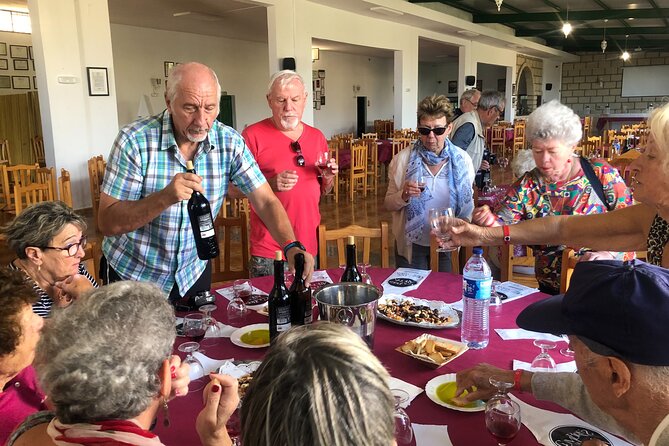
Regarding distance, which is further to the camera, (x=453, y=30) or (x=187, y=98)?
(x=453, y=30)

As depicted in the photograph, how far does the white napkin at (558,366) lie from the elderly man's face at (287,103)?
2.14 meters

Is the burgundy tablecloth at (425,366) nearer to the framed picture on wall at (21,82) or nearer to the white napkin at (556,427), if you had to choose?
the white napkin at (556,427)

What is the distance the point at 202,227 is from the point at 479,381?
4.57ft

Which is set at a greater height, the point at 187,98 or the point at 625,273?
the point at 187,98

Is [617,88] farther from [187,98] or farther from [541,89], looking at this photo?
[187,98]

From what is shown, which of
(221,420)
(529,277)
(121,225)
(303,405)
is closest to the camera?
(303,405)

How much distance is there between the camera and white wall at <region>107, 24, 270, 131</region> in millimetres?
12250

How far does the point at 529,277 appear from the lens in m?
3.74

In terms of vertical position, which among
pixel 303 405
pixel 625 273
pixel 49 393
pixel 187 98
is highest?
pixel 187 98

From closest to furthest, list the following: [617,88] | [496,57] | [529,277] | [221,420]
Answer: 1. [221,420]
2. [529,277]
3. [496,57]
4. [617,88]

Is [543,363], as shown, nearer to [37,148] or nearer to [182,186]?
[182,186]

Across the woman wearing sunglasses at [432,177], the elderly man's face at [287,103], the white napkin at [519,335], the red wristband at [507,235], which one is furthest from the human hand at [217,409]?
the elderly man's face at [287,103]

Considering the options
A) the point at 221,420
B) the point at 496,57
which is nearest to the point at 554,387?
the point at 221,420

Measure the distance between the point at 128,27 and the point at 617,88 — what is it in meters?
22.3
